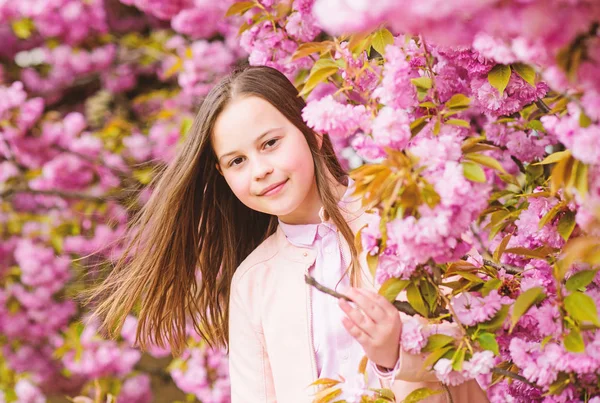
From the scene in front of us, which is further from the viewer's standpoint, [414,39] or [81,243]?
[81,243]

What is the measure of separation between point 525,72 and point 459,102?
0.27 metres

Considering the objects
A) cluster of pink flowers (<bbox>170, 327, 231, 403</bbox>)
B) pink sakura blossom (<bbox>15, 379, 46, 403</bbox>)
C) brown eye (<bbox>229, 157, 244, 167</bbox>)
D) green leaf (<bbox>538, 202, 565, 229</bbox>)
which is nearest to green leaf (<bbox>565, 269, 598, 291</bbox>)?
green leaf (<bbox>538, 202, 565, 229</bbox>)

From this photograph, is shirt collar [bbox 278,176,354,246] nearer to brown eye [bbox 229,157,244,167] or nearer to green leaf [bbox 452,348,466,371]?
brown eye [bbox 229,157,244,167]

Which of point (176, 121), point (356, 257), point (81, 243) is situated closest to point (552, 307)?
point (356, 257)

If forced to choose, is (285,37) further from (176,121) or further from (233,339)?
(176,121)

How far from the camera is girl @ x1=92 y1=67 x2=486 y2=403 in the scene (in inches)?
76.4

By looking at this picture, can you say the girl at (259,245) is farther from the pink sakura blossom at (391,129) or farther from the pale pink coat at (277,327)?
the pink sakura blossom at (391,129)

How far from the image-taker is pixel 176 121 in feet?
13.2

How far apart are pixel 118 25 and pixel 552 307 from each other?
415 centimetres

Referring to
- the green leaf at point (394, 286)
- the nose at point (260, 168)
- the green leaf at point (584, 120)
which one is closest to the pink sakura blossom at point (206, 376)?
the nose at point (260, 168)

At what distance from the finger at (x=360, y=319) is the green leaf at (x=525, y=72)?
615mm

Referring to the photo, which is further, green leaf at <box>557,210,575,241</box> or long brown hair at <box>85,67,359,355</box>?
long brown hair at <box>85,67,359,355</box>

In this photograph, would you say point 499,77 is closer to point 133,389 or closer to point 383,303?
point 383,303

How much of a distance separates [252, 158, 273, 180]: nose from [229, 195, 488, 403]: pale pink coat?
27cm
